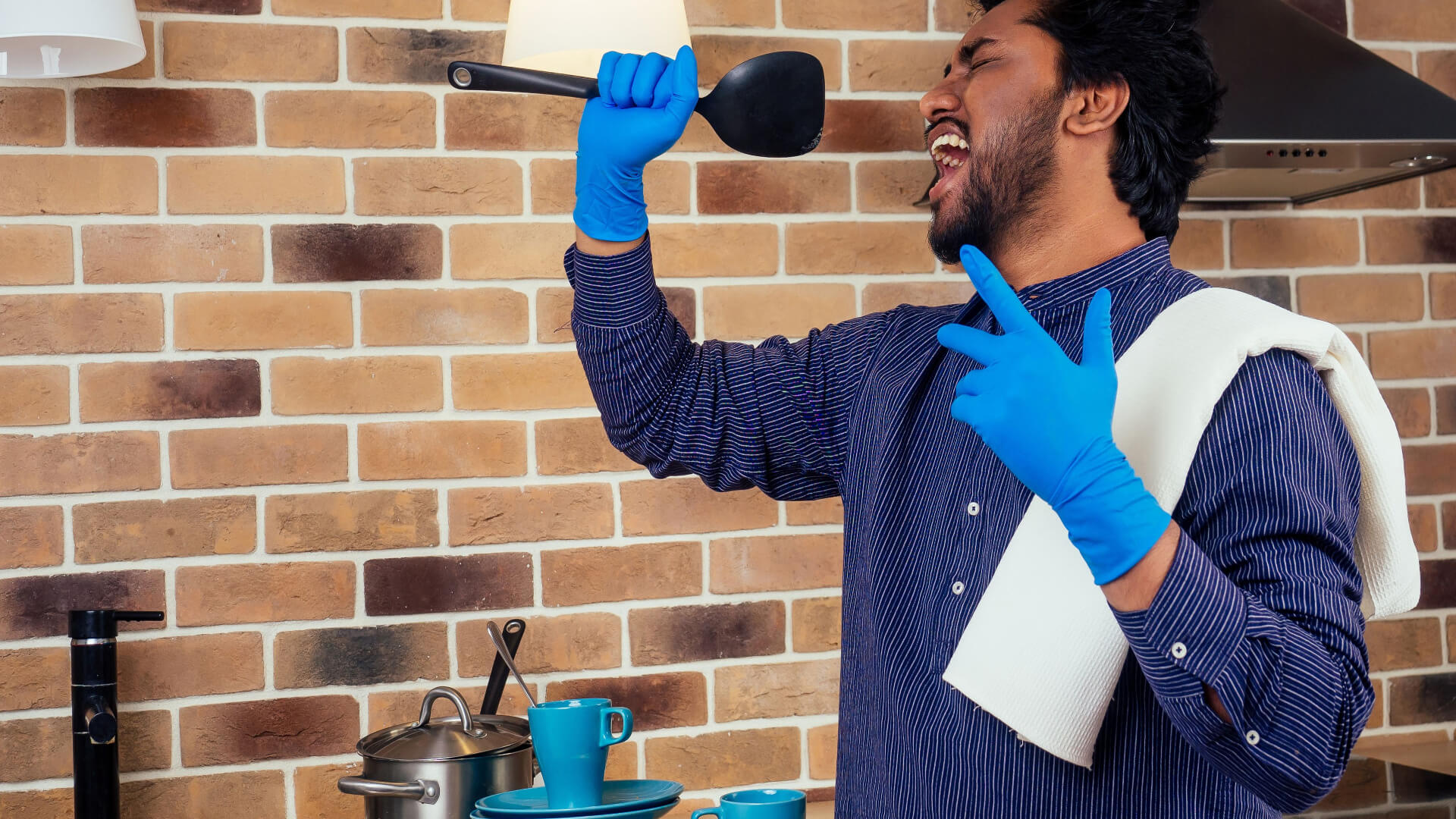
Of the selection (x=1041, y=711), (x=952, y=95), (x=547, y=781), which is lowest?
(x=547, y=781)

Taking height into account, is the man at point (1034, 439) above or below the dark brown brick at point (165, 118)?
below

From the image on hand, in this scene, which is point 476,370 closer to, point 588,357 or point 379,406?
point 379,406

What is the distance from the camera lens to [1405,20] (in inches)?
72.7

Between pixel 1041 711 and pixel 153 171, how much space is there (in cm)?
125

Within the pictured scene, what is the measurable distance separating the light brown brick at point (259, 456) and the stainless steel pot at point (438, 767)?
0.38 m

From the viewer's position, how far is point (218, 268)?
1536 mm

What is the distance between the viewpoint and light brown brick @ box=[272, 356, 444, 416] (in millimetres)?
1555

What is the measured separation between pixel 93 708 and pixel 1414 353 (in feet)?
6.14

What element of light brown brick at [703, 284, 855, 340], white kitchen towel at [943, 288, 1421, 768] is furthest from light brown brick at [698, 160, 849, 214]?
white kitchen towel at [943, 288, 1421, 768]

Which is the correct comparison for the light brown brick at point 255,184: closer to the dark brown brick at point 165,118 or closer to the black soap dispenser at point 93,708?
the dark brown brick at point 165,118

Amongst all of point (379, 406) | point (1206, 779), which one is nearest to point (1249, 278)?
point (1206, 779)

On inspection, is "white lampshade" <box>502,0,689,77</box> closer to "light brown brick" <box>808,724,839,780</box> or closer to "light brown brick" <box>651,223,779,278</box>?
"light brown brick" <box>651,223,779,278</box>

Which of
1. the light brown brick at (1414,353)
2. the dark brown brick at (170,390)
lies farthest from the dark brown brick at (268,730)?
the light brown brick at (1414,353)

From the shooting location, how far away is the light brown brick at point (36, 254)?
149 cm
